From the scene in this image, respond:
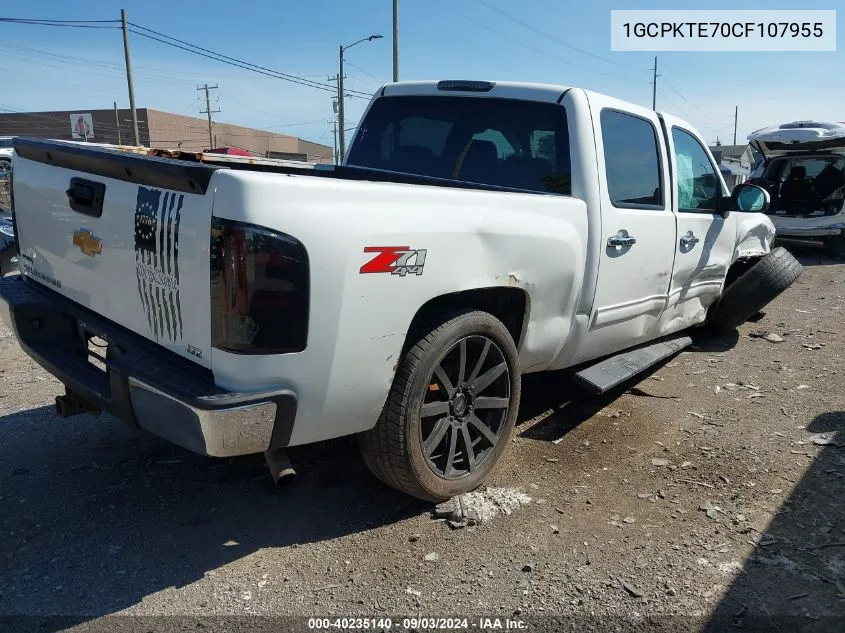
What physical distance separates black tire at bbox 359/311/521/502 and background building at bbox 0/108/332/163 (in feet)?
181

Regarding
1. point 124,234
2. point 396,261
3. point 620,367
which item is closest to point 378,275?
point 396,261

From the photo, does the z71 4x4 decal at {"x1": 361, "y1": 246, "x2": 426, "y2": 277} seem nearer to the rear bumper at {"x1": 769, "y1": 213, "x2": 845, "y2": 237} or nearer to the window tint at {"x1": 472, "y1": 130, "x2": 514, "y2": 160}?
the window tint at {"x1": 472, "y1": 130, "x2": 514, "y2": 160}

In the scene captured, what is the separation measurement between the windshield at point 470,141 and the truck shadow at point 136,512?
181cm

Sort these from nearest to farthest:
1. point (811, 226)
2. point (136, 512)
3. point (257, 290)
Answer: point (257, 290), point (136, 512), point (811, 226)

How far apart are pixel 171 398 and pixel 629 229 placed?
8.86 ft

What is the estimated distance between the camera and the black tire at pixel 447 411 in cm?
280

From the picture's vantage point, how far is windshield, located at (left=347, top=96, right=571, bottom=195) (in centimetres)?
381

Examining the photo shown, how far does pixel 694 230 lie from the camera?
186 inches

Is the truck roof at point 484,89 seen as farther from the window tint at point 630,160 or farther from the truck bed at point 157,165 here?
the truck bed at point 157,165

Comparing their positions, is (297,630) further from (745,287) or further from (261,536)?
(745,287)

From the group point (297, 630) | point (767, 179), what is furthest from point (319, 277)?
point (767, 179)

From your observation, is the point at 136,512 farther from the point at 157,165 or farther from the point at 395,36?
the point at 395,36

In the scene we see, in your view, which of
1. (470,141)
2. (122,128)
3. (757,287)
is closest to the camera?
(470,141)

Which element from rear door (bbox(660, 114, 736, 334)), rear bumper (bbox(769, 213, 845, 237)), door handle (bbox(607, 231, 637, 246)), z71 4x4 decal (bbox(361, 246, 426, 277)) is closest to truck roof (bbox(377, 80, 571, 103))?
door handle (bbox(607, 231, 637, 246))
